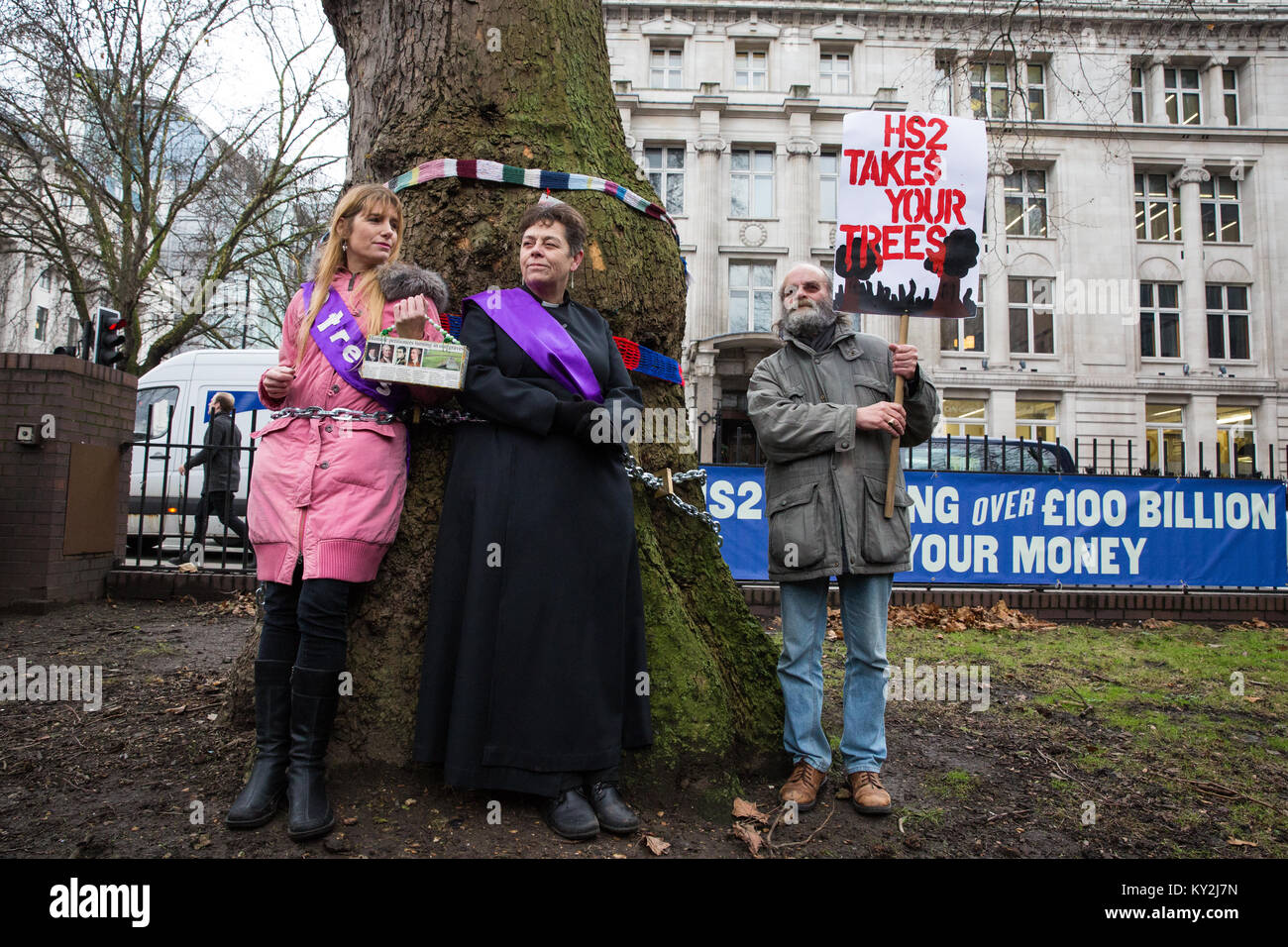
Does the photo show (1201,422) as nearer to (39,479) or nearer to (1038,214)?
(1038,214)

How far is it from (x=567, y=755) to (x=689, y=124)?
28.2 metres

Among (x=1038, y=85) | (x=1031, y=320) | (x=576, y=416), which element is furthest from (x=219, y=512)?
(x=1038, y=85)

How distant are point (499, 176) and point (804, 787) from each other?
2586mm

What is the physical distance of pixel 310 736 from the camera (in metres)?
2.44

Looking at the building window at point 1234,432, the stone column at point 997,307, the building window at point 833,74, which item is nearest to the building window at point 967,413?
the stone column at point 997,307

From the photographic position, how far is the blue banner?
7789mm

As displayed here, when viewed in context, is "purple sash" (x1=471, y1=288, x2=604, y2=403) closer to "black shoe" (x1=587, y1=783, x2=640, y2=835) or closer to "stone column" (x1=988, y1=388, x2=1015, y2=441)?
"black shoe" (x1=587, y1=783, x2=640, y2=835)

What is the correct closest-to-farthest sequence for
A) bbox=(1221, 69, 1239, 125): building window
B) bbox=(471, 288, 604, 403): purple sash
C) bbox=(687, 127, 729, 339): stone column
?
Answer: 1. bbox=(471, 288, 604, 403): purple sash
2. bbox=(687, 127, 729, 339): stone column
3. bbox=(1221, 69, 1239, 125): building window

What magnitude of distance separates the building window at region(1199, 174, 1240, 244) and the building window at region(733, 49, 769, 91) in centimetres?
1635

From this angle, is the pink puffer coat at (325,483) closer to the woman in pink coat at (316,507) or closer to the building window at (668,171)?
the woman in pink coat at (316,507)

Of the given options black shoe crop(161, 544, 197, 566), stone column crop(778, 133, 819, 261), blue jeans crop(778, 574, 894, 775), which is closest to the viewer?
blue jeans crop(778, 574, 894, 775)

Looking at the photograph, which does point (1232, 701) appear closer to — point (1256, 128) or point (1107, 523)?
point (1107, 523)

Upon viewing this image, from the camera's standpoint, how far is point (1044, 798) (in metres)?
3.08

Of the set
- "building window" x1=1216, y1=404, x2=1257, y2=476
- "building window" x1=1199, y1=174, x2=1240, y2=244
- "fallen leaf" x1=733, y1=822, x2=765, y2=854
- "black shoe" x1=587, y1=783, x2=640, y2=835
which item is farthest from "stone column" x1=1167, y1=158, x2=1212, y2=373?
"black shoe" x1=587, y1=783, x2=640, y2=835
